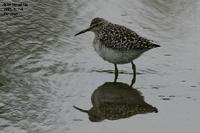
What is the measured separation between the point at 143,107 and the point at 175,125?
0.85 metres

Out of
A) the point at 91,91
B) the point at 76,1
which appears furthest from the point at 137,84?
the point at 76,1

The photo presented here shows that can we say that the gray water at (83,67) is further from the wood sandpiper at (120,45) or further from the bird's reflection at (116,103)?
the wood sandpiper at (120,45)

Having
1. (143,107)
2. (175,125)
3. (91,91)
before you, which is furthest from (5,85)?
(175,125)

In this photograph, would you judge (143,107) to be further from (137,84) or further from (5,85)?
(5,85)

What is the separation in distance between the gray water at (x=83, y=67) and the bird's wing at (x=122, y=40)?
0.63 meters

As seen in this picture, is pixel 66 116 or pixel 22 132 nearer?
pixel 22 132

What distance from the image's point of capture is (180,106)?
30.9 feet

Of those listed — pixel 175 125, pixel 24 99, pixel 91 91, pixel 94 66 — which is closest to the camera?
pixel 175 125

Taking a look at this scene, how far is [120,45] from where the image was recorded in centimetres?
1038

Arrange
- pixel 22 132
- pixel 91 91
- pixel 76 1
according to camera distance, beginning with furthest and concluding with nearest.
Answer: pixel 76 1 → pixel 91 91 → pixel 22 132

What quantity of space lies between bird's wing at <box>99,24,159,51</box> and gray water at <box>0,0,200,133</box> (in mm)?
627

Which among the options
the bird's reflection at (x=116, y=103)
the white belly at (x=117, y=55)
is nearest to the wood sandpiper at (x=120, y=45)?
the white belly at (x=117, y=55)

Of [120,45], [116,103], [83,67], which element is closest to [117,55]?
[120,45]

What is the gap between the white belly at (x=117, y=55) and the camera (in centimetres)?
1040
